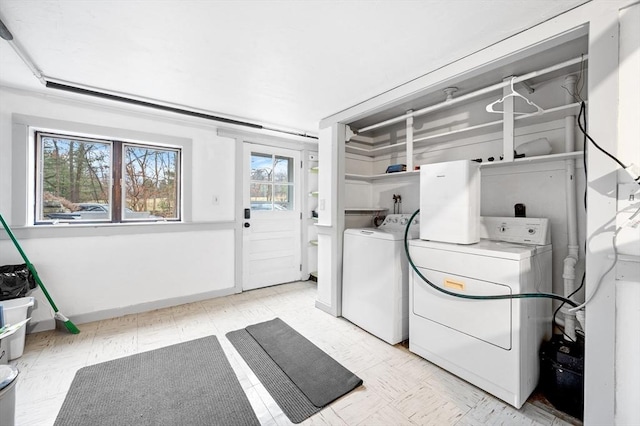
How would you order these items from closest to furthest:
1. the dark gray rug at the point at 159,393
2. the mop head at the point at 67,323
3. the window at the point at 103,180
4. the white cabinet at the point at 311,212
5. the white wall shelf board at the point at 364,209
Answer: the dark gray rug at the point at 159,393, the mop head at the point at 67,323, the window at the point at 103,180, the white wall shelf board at the point at 364,209, the white cabinet at the point at 311,212

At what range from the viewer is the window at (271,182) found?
393 cm

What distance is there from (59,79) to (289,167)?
8.77 ft

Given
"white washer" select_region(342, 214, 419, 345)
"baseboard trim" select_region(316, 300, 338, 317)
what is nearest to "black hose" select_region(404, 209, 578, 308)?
"white washer" select_region(342, 214, 419, 345)

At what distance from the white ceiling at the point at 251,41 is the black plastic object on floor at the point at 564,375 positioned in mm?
2032

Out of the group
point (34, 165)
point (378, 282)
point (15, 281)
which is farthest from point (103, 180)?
point (378, 282)

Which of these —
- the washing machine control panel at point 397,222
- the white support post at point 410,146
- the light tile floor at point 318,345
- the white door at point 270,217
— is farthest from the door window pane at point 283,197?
the white support post at point 410,146

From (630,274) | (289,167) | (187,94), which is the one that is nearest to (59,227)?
(187,94)

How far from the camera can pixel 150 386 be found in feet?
6.00

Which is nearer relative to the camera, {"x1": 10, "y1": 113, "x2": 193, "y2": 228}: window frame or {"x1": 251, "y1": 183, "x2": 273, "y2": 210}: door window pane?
{"x1": 10, "y1": 113, "x2": 193, "y2": 228}: window frame

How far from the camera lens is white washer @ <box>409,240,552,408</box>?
1644 mm

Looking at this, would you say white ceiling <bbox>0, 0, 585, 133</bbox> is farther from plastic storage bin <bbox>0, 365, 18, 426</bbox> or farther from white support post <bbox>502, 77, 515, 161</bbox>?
plastic storage bin <bbox>0, 365, 18, 426</bbox>

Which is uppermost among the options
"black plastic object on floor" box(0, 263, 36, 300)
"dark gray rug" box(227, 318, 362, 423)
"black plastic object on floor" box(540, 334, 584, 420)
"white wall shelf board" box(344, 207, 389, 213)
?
"white wall shelf board" box(344, 207, 389, 213)

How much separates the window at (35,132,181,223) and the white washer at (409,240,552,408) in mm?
3142

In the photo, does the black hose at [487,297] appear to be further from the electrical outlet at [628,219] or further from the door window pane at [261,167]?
the door window pane at [261,167]
